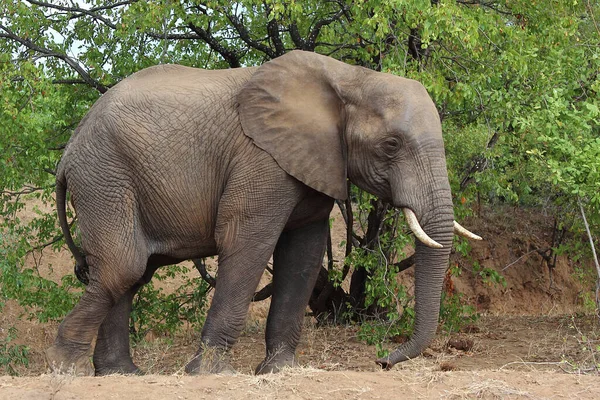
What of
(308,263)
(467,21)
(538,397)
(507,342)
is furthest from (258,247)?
(507,342)

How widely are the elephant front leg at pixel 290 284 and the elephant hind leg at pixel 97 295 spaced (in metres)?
1.13

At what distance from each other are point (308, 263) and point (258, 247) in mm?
780

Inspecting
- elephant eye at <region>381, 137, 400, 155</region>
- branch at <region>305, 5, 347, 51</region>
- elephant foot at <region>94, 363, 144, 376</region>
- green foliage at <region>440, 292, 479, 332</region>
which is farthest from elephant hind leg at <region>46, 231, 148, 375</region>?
green foliage at <region>440, 292, 479, 332</region>

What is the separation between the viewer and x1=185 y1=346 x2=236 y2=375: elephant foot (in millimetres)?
7289

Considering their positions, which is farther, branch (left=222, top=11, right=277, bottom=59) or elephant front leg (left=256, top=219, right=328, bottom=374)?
branch (left=222, top=11, right=277, bottom=59)

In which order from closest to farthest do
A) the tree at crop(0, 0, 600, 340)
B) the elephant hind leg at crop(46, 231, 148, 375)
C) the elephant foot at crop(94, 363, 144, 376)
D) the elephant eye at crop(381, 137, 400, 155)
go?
the elephant eye at crop(381, 137, 400, 155)
the elephant hind leg at crop(46, 231, 148, 375)
the elephant foot at crop(94, 363, 144, 376)
the tree at crop(0, 0, 600, 340)

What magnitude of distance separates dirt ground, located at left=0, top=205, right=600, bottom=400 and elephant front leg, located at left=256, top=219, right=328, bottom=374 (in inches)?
15.2

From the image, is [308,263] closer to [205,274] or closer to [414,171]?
[414,171]

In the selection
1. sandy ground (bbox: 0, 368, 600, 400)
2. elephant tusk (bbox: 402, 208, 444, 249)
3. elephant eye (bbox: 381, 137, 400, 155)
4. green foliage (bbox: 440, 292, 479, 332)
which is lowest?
sandy ground (bbox: 0, 368, 600, 400)

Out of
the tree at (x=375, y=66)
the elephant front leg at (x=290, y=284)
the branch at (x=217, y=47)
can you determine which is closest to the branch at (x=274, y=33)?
the tree at (x=375, y=66)

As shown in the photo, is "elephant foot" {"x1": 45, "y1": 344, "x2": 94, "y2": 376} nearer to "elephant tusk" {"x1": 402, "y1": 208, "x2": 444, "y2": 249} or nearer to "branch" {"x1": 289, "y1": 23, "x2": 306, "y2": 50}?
"elephant tusk" {"x1": 402, "y1": 208, "x2": 444, "y2": 249}

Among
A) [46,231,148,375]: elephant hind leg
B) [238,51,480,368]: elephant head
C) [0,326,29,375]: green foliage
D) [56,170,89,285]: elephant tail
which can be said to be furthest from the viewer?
[0,326,29,375]: green foliage

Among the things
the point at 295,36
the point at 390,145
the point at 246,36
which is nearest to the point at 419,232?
the point at 390,145

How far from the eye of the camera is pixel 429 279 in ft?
23.3
